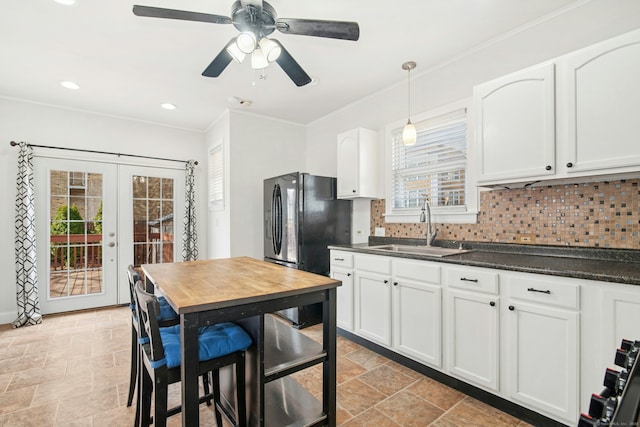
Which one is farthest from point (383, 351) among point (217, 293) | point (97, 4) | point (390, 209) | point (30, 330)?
point (30, 330)

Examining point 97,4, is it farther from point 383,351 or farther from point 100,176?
point 383,351

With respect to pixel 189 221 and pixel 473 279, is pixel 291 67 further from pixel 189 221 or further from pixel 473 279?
pixel 189 221

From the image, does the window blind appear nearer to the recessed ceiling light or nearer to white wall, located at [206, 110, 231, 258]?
white wall, located at [206, 110, 231, 258]

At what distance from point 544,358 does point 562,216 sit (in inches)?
39.8

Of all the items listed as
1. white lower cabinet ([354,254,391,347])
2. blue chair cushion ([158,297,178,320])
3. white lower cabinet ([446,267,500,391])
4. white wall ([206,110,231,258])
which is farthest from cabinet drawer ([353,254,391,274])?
white wall ([206,110,231,258])

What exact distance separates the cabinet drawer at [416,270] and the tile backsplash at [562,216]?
67 centimetres

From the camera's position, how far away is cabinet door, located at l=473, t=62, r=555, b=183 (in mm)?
1950

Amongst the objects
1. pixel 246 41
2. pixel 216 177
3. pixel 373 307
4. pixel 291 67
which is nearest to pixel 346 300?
pixel 373 307

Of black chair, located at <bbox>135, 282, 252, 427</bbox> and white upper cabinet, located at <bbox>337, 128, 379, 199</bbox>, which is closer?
black chair, located at <bbox>135, 282, 252, 427</bbox>

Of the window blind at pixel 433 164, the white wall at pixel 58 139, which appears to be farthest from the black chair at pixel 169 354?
the white wall at pixel 58 139

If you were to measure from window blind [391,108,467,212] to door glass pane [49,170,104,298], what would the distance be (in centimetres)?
396

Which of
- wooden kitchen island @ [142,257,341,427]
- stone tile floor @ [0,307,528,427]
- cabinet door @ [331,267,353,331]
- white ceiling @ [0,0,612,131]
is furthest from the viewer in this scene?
cabinet door @ [331,267,353,331]

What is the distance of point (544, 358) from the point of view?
170 cm

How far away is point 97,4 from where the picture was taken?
6.80 feet
